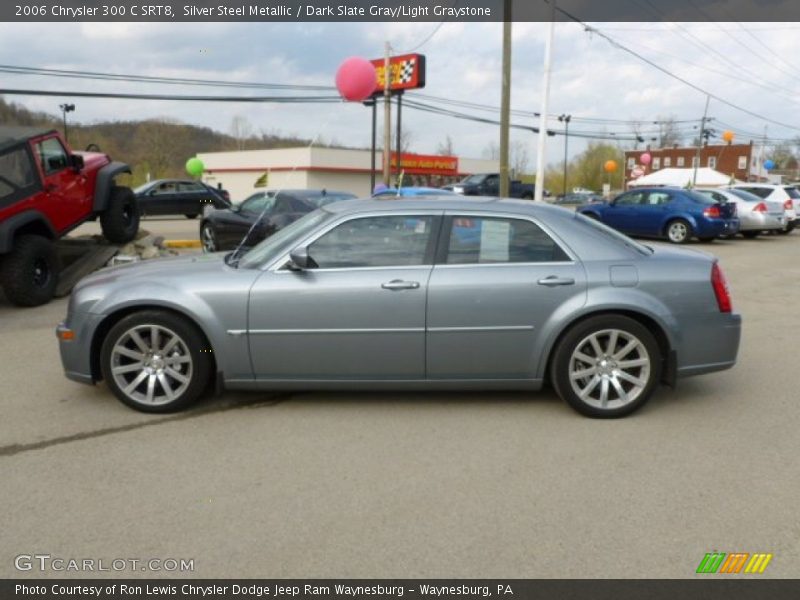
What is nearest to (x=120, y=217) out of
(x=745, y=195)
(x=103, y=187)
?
(x=103, y=187)

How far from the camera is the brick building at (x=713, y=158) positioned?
276ft

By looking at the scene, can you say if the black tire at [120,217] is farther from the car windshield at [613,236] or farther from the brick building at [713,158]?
the brick building at [713,158]

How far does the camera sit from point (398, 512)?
10.3ft

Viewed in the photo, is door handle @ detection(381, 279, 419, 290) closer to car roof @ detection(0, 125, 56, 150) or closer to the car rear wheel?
car roof @ detection(0, 125, 56, 150)

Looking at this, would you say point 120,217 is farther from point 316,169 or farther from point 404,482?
point 316,169

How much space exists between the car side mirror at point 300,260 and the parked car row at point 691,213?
493 inches

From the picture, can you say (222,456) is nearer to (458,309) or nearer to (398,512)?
(398,512)

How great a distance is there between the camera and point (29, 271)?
7.99 m

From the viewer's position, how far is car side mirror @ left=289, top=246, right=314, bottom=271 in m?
4.16

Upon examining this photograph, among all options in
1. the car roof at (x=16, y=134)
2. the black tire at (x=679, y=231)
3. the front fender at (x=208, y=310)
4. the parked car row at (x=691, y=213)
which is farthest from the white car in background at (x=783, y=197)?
the front fender at (x=208, y=310)

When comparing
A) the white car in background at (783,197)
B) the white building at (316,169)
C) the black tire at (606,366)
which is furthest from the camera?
the white building at (316,169)

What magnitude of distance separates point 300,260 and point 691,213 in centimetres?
1511
